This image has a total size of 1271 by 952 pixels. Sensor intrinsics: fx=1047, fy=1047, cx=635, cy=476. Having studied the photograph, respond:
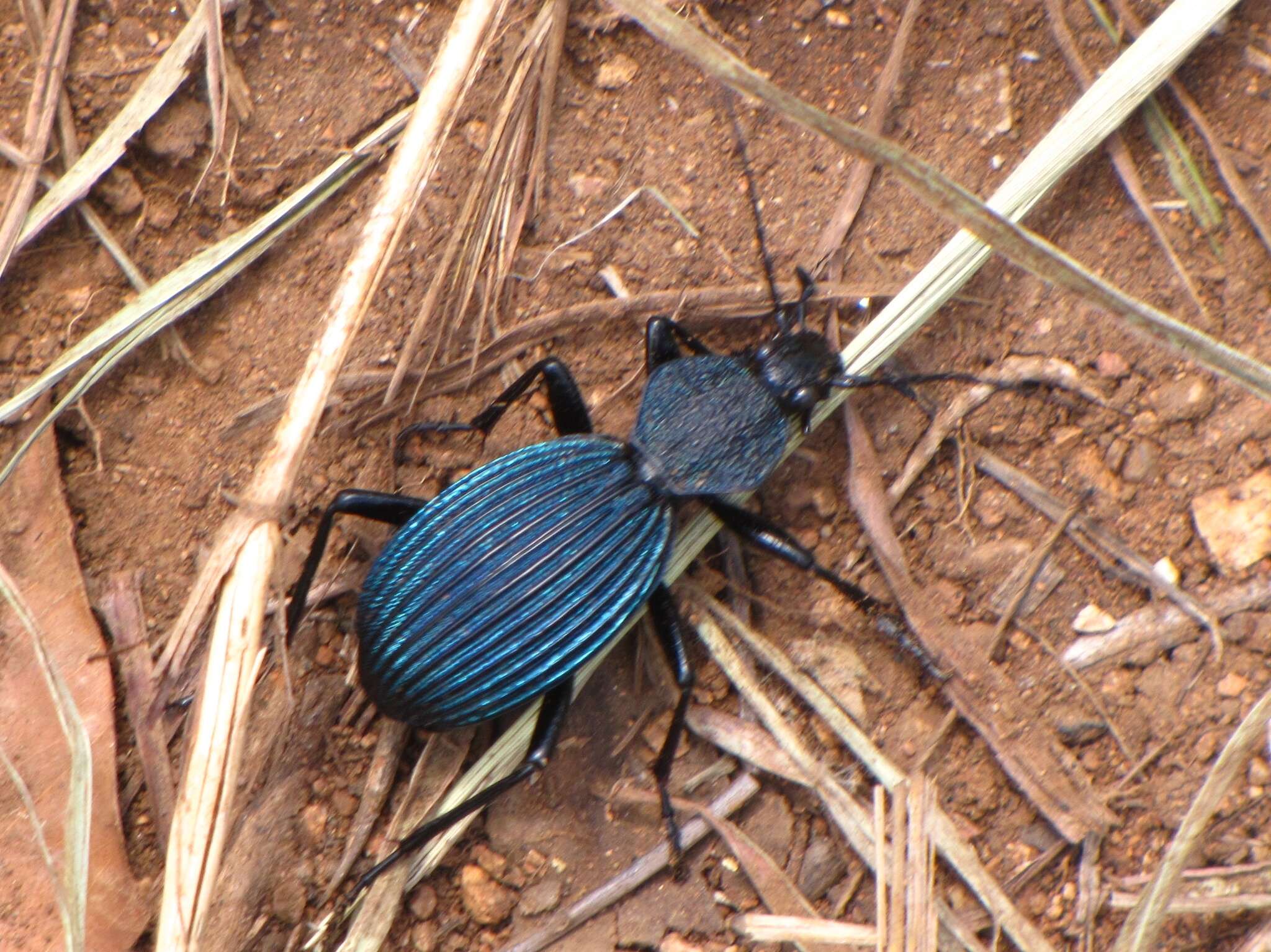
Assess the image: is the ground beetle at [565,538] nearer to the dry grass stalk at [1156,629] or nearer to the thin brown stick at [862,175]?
the thin brown stick at [862,175]

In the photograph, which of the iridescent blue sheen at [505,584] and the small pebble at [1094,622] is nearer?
the iridescent blue sheen at [505,584]

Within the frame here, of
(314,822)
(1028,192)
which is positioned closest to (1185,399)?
(1028,192)

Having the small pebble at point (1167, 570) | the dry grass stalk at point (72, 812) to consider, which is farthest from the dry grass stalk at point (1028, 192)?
the small pebble at point (1167, 570)

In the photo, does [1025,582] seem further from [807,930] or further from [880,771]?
[807,930]

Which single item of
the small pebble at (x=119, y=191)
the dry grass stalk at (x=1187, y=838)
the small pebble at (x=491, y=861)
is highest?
the small pebble at (x=119, y=191)

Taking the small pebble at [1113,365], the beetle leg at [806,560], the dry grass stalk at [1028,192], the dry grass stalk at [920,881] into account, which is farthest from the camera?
the small pebble at [1113,365]

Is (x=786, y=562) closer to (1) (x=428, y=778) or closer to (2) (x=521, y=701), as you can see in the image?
(2) (x=521, y=701)
